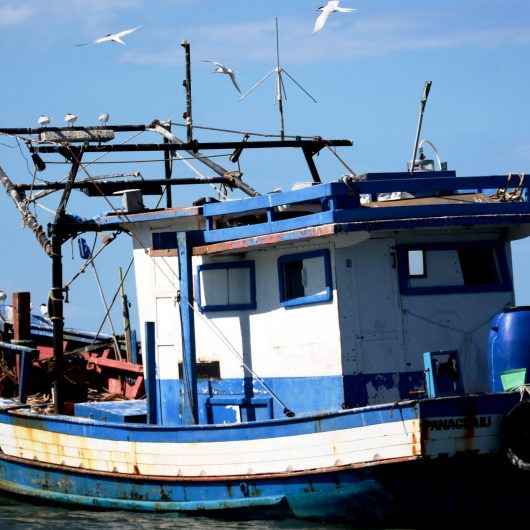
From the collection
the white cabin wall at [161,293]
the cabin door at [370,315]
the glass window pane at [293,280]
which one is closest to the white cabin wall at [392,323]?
the cabin door at [370,315]

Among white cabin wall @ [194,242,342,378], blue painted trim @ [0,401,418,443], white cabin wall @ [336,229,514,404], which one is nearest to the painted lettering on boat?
blue painted trim @ [0,401,418,443]

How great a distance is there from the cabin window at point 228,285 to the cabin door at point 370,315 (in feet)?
5.14

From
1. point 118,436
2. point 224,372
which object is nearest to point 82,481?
point 118,436

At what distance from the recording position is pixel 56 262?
17438 mm

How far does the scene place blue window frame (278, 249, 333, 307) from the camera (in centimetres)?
1509

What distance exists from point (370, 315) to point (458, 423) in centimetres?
190

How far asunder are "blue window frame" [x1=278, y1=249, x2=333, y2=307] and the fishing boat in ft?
0.07

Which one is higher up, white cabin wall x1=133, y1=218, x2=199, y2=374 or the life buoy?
white cabin wall x1=133, y1=218, x2=199, y2=374

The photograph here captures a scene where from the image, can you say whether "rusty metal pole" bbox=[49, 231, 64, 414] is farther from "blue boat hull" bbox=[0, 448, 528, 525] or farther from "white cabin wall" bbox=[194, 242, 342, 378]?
"blue boat hull" bbox=[0, 448, 528, 525]

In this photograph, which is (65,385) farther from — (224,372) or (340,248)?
(340,248)

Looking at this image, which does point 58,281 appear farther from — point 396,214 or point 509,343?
point 509,343

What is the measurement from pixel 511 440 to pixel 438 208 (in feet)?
8.62

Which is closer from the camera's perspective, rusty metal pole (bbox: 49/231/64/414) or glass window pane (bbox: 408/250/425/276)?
glass window pane (bbox: 408/250/425/276)

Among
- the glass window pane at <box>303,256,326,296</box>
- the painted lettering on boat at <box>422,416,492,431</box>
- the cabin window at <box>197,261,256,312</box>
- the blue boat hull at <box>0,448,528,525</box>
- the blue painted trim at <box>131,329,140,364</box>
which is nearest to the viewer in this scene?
the painted lettering on boat at <box>422,416,492,431</box>
